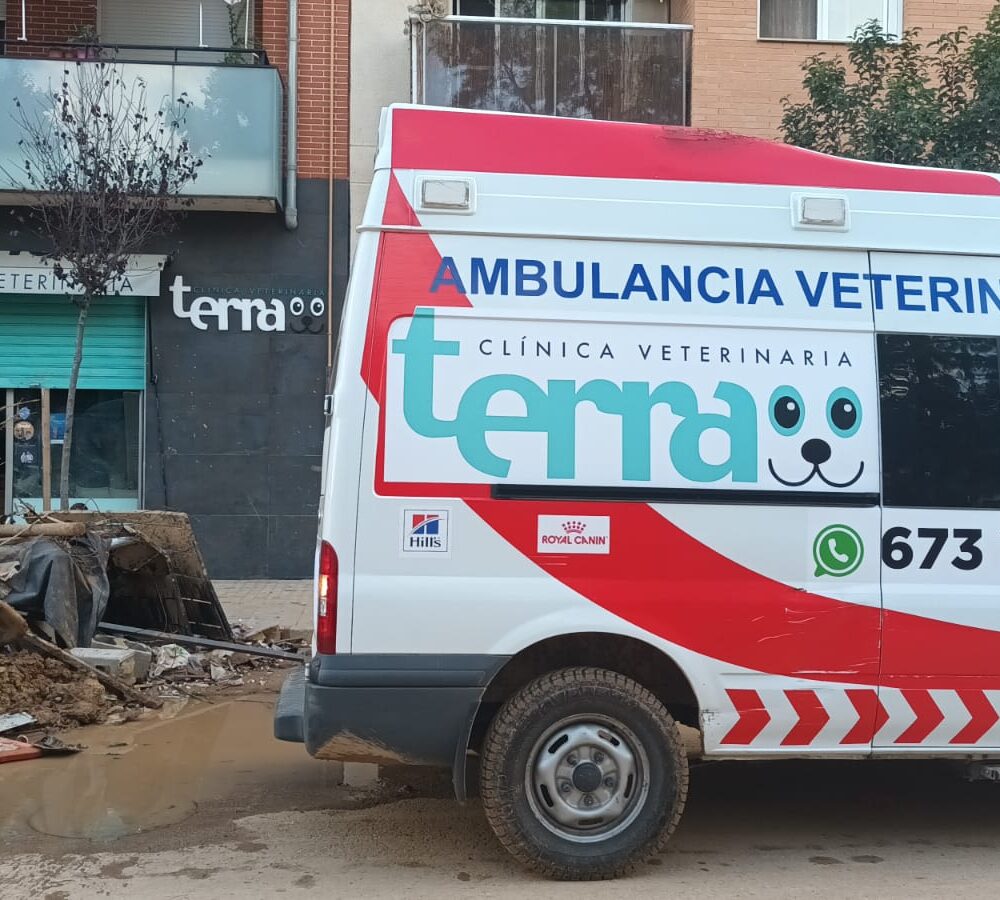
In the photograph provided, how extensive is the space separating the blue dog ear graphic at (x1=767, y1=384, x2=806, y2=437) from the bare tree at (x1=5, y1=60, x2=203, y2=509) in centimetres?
785

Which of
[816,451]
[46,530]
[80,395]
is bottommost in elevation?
[46,530]

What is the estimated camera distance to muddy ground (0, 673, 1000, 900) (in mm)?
4199

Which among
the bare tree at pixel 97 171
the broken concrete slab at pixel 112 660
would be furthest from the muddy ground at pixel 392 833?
the bare tree at pixel 97 171

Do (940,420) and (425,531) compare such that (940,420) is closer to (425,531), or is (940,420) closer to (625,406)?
(625,406)

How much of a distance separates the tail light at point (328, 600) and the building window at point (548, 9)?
446 inches

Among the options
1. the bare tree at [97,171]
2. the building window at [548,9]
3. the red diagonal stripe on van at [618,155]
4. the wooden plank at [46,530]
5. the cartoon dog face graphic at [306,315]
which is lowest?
the wooden plank at [46,530]

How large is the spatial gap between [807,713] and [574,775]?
983mm

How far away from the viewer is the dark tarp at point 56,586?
277 inches

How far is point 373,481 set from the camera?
4.09 meters

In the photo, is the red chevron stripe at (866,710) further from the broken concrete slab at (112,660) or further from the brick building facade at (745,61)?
the brick building facade at (745,61)

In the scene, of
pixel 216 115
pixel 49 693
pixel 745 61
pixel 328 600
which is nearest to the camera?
pixel 328 600

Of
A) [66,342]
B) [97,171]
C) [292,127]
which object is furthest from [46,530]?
[292,127]

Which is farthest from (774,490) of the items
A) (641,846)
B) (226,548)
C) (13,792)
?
(226,548)

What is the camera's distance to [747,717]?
13.9ft
